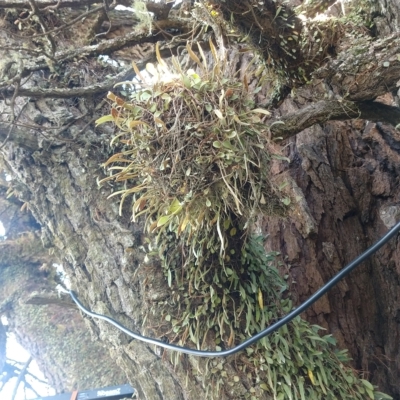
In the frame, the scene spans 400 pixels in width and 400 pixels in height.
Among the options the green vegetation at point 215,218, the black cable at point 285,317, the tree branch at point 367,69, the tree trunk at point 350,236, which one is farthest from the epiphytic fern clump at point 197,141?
the tree trunk at point 350,236

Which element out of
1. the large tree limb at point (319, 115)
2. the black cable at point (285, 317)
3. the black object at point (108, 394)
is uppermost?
the large tree limb at point (319, 115)

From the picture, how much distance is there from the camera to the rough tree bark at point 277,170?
141 centimetres

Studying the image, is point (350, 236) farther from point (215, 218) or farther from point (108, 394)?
point (108, 394)

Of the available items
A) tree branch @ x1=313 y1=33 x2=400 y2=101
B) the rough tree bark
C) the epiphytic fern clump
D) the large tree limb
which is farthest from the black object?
tree branch @ x1=313 y1=33 x2=400 y2=101

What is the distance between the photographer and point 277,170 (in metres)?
1.95

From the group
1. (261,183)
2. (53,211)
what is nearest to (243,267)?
(261,183)

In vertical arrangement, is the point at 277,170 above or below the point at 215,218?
above

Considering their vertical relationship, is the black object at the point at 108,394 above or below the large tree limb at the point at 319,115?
below

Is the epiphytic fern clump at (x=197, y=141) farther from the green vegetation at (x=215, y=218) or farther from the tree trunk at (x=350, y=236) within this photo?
the tree trunk at (x=350, y=236)

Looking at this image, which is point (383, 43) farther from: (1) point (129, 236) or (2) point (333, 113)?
(1) point (129, 236)

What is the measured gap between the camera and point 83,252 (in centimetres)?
151

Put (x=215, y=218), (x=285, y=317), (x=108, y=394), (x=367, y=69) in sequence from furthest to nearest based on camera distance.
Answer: (x=108, y=394)
(x=367, y=69)
(x=215, y=218)
(x=285, y=317)

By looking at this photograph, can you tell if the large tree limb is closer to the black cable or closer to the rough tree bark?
the rough tree bark

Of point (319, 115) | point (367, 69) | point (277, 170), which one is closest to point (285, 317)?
point (319, 115)
